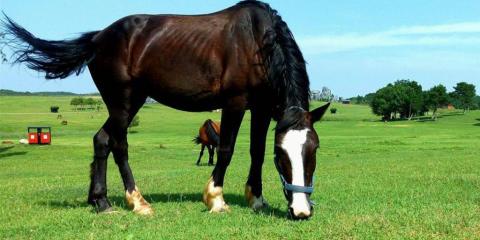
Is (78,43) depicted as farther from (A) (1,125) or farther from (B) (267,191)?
(A) (1,125)

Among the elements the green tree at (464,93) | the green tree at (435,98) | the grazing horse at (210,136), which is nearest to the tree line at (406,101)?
the green tree at (435,98)

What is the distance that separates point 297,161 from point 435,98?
125m

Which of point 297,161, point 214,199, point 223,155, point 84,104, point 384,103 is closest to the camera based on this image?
point 297,161

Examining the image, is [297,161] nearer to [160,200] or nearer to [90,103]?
[160,200]

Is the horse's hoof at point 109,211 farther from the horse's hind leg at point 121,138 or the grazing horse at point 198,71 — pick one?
the horse's hind leg at point 121,138

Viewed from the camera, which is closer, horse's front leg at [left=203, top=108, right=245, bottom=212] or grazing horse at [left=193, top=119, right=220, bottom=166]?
horse's front leg at [left=203, top=108, right=245, bottom=212]

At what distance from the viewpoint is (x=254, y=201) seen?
7711 mm

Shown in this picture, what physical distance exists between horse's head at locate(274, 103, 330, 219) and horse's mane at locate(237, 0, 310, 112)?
0.32 meters

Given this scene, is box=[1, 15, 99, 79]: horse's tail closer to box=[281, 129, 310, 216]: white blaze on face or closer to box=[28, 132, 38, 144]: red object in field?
box=[281, 129, 310, 216]: white blaze on face

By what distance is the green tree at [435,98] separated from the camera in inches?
4857

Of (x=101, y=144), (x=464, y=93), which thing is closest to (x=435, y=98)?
(x=464, y=93)

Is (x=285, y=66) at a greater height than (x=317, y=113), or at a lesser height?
greater

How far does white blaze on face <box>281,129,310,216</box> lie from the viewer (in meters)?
5.99

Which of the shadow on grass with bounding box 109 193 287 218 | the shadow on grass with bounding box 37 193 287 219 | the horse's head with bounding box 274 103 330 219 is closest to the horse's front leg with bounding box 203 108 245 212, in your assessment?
the shadow on grass with bounding box 109 193 287 218
